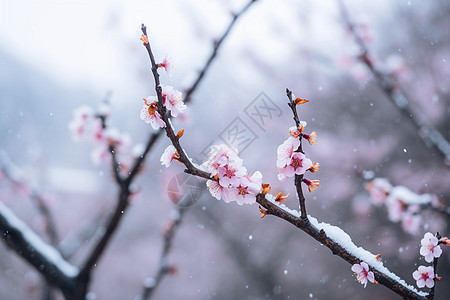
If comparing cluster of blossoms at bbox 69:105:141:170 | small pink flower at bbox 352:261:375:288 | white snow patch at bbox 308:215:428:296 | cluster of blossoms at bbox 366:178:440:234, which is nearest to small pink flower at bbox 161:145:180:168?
white snow patch at bbox 308:215:428:296

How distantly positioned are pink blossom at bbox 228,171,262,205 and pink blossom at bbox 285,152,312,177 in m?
0.09

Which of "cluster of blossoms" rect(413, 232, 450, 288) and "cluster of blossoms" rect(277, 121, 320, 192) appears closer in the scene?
"cluster of blossoms" rect(277, 121, 320, 192)

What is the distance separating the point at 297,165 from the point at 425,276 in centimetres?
67

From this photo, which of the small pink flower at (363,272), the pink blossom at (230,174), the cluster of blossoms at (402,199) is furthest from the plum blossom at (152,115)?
the cluster of blossoms at (402,199)

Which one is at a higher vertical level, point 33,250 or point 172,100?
point 172,100

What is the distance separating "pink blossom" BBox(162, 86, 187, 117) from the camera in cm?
98

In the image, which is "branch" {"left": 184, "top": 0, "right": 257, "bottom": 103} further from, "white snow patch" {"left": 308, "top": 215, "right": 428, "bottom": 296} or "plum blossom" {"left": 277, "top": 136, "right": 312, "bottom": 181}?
"white snow patch" {"left": 308, "top": 215, "right": 428, "bottom": 296}

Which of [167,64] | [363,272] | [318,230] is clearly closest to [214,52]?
[167,64]

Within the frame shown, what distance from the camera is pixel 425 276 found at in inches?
45.6

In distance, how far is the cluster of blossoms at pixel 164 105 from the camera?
3.06 ft

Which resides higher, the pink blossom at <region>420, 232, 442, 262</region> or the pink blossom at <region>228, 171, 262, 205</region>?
the pink blossom at <region>420, 232, 442, 262</region>

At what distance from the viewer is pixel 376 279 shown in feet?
3.34

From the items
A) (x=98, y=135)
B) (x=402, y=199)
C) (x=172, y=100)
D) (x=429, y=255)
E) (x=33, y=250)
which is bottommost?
(x=33, y=250)

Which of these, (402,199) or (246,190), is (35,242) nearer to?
(246,190)
